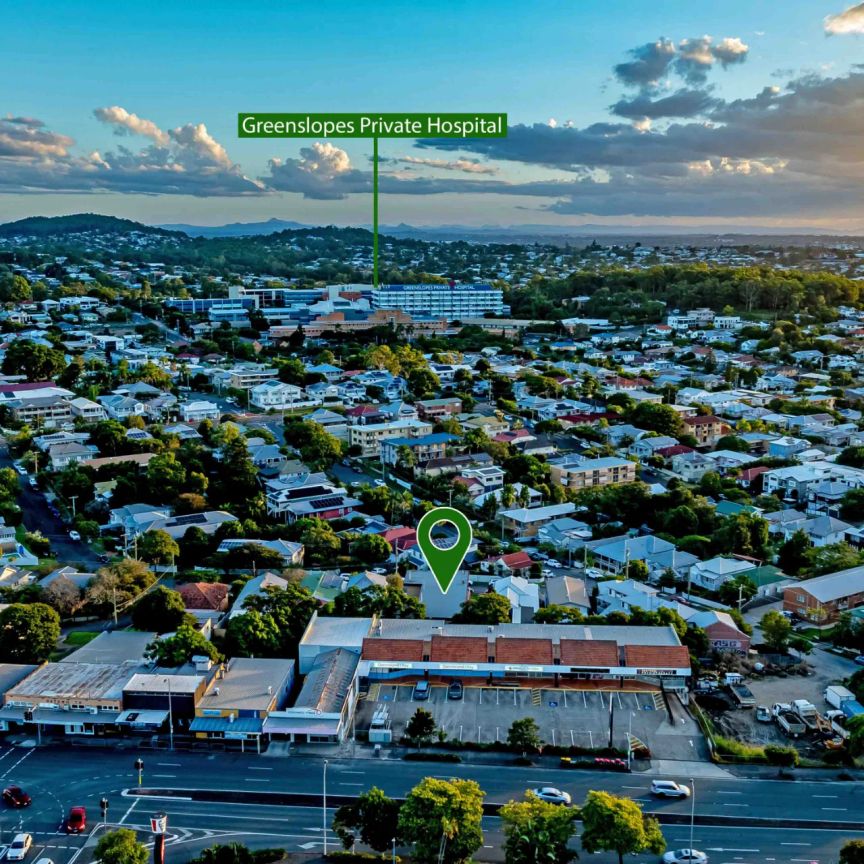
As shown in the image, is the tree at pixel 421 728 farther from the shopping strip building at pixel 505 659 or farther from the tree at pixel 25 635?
the tree at pixel 25 635

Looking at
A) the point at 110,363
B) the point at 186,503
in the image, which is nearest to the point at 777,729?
the point at 186,503

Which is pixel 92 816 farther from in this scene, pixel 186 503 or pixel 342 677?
pixel 186 503

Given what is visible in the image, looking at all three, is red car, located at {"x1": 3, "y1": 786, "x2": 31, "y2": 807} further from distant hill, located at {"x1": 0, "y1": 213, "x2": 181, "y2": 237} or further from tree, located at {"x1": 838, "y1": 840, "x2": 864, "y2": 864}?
distant hill, located at {"x1": 0, "y1": 213, "x2": 181, "y2": 237}

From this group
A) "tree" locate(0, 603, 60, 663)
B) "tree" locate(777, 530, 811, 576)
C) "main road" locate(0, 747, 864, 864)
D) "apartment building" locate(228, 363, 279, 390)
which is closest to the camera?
"main road" locate(0, 747, 864, 864)

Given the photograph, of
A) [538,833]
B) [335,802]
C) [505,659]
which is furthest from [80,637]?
[538,833]

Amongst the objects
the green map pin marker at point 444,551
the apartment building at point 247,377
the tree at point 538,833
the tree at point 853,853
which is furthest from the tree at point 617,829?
the apartment building at point 247,377

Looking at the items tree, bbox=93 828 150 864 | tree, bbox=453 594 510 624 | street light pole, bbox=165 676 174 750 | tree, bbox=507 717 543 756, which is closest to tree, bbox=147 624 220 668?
street light pole, bbox=165 676 174 750

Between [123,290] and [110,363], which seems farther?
[123,290]
